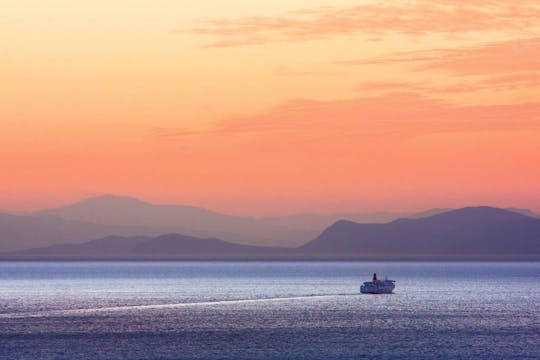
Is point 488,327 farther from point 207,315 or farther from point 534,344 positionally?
point 207,315

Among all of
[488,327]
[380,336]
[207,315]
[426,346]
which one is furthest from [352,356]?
[207,315]

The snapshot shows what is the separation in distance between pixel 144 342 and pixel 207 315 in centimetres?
3988

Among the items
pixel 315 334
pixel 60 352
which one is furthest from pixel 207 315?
pixel 60 352

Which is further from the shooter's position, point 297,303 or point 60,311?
point 297,303

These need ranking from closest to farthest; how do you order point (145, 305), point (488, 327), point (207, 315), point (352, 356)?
point (352, 356) < point (488, 327) < point (207, 315) < point (145, 305)

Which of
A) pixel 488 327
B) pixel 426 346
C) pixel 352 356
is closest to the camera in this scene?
pixel 352 356

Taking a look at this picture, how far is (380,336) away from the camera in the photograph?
419 ft

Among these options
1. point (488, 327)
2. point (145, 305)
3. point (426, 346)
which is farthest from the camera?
point (145, 305)

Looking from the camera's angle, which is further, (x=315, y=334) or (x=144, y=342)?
(x=315, y=334)

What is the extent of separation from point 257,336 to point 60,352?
75.8 feet

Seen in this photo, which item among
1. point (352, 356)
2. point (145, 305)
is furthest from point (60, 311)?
point (352, 356)

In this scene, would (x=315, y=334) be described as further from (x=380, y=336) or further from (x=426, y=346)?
(x=426, y=346)

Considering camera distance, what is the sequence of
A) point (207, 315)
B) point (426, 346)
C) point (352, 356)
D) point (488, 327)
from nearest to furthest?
1. point (352, 356)
2. point (426, 346)
3. point (488, 327)
4. point (207, 315)

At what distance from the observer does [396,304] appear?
188m
